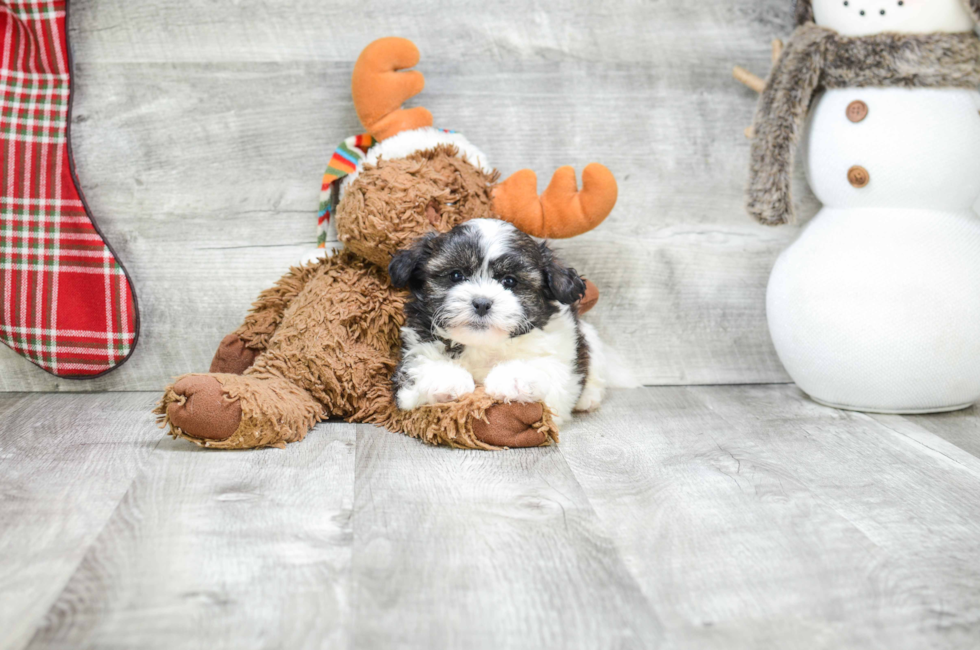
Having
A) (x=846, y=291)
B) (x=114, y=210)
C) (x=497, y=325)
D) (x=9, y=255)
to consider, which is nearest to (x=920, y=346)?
(x=846, y=291)

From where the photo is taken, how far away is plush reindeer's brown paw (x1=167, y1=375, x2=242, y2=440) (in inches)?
54.2

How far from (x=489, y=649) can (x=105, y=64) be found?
1.58m

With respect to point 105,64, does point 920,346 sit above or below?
below

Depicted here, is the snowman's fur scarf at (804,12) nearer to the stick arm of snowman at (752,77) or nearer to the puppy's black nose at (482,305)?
the stick arm of snowman at (752,77)

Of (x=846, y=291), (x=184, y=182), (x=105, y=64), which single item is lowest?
(x=846, y=291)

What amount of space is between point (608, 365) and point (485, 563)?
986 millimetres

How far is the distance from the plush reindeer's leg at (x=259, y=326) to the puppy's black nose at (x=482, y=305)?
473mm

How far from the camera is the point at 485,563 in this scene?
104 cm

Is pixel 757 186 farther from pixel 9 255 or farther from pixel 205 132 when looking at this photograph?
pixel 9 255

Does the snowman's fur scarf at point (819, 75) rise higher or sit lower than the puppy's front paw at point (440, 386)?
higher

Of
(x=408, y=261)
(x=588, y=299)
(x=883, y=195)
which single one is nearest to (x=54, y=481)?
(x=408, y=261)

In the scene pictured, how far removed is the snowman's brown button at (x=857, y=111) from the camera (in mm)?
1698

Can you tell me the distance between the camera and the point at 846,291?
171cm

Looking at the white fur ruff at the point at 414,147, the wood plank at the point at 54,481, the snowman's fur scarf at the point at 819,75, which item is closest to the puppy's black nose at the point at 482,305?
the white fur ruff at the point at 414,147
